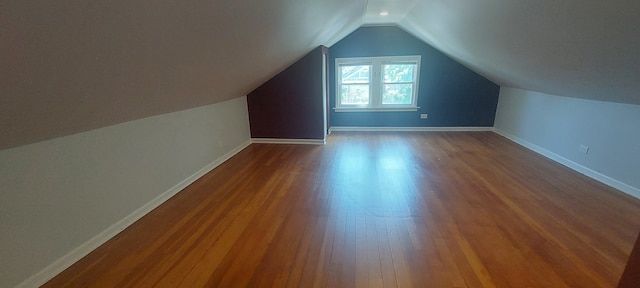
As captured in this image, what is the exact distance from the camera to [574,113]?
3650 millimetres

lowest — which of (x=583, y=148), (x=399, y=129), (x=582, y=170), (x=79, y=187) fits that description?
(x=582, y=170)

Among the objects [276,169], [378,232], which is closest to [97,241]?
[276,169]

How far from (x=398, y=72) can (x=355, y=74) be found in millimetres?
946

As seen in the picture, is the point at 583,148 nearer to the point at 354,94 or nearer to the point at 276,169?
the point at 354,94

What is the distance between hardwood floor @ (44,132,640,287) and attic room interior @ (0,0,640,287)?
0.05 ft

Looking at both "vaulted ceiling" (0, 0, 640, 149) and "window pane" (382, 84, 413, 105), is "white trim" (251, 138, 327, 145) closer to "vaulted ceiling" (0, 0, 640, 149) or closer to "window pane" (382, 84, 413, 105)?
"vaulted ceiling" (0, 0, 640, 149)

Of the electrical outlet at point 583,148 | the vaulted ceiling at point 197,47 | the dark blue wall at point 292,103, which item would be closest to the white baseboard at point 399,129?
the dark blue wall at point 292,103

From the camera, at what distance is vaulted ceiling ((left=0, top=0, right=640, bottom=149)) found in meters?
1.06

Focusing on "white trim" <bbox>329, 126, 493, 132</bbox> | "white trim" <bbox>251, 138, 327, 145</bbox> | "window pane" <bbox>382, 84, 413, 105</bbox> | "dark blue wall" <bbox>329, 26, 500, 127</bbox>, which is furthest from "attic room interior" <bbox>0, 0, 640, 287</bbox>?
"window pane" <bbox>382, 84, 413, 105</bbox>

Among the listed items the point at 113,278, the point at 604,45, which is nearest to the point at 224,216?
the point at 113,278

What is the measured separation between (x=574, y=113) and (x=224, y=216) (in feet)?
15.5

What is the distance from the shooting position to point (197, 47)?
1878 millimetres

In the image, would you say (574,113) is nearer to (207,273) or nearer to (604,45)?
(604,45)

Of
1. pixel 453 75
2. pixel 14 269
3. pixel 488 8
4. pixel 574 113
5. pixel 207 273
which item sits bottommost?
pixel 207 273
